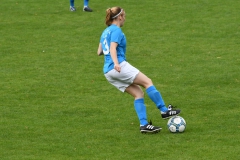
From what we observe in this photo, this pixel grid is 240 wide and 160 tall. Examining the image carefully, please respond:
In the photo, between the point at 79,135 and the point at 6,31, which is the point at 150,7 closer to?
the point at 6,31

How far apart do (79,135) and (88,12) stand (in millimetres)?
12971

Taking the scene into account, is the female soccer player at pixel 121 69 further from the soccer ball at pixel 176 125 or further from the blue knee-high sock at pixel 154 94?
the soccer ball at pixel 176 125

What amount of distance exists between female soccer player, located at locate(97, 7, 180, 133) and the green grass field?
1.31 feet

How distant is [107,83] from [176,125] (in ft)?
15.0

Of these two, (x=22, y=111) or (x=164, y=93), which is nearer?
(x=22, y=111)

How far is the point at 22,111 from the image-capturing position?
502 inches

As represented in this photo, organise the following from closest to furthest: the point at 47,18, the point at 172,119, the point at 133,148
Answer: the point at 133,148 < the point at 172,119 < the point at 47,18

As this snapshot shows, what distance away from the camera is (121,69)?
10.6 metres

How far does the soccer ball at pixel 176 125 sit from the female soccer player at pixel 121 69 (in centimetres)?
13

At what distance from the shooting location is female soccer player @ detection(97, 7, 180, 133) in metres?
10.5

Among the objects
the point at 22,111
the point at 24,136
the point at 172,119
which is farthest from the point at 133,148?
the point at 22,111

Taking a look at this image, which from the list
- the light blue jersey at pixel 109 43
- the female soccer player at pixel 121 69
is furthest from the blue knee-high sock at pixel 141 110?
the light blue jersey at pixel 109 43

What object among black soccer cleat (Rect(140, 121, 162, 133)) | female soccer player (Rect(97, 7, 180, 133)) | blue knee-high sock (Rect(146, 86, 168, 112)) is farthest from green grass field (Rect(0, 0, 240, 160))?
blue knee-high sock (Rect(146, 86, 168, 112))

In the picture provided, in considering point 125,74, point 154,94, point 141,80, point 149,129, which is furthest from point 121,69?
point 149,129
